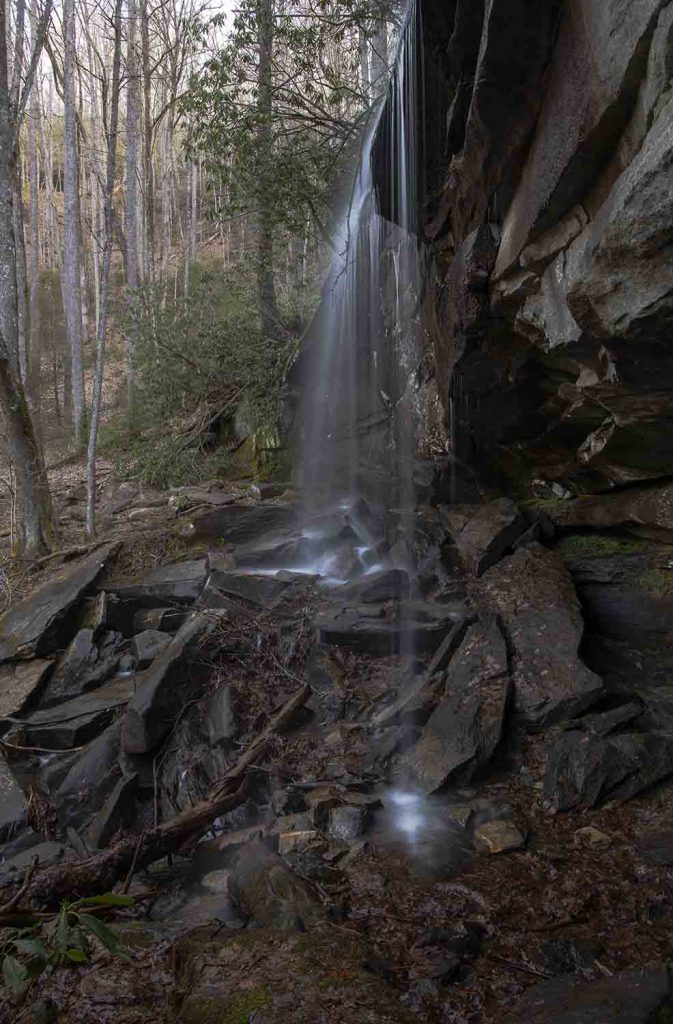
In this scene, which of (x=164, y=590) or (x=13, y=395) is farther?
(x=13, y=395)

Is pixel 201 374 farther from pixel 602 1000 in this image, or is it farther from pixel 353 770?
pixel 602 1000

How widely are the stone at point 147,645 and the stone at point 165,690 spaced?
2.29 ft

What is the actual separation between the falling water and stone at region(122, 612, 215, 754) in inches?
155

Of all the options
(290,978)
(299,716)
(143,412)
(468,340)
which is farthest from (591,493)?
(143,412)

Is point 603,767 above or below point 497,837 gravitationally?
above

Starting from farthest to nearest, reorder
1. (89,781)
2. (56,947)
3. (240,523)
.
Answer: (240,523), (89,781), (56,947)

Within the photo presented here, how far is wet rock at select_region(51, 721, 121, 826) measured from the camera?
5289 millimetres

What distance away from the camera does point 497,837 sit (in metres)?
4.13

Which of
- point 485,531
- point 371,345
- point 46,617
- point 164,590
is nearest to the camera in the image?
point 485,531

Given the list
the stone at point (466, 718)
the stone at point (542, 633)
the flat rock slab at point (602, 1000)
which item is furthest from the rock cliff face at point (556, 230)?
the flat rock slab at point (602, 1000)

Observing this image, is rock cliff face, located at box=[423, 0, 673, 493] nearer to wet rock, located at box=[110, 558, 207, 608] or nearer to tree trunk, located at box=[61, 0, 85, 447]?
wet rock, located at box=[110, 558, 207, 608]

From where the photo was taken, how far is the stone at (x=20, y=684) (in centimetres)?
659

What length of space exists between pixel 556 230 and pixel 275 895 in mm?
4585

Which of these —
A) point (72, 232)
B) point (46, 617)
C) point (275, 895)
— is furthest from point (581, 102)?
point (72, 232)
